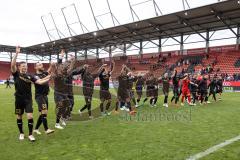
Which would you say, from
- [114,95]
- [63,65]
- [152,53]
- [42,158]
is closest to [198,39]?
[152,53]

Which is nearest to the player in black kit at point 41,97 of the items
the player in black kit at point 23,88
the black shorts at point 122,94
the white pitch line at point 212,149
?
the player in black kit at point 23,88

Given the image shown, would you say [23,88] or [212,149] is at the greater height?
[23,88]

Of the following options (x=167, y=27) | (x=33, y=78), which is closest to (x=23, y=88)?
(x=33, y=78)

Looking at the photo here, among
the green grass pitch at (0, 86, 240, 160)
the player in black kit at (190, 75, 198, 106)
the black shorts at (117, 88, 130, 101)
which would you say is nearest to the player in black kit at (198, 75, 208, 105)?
the player in black kit at (190, 75, 198, 106)

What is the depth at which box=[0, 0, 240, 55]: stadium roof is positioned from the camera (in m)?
30.5

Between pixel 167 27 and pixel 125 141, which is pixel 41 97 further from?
pixel 167 27

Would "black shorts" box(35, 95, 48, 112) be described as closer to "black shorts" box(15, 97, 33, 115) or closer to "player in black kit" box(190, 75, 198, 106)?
"black shorts" box(15, 97, 33, 115)

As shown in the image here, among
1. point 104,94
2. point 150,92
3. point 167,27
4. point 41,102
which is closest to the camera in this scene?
point 41,102

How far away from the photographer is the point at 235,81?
3100cm

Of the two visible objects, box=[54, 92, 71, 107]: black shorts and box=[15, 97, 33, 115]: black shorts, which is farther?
box=[54, 92, 71, 107]: black shorts

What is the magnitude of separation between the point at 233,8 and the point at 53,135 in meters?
26.8

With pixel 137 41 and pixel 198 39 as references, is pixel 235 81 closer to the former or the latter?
pixel 198 39

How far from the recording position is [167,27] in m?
37.9

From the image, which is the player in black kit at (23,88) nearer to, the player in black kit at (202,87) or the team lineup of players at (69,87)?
the team lineup of players at (69,87)
